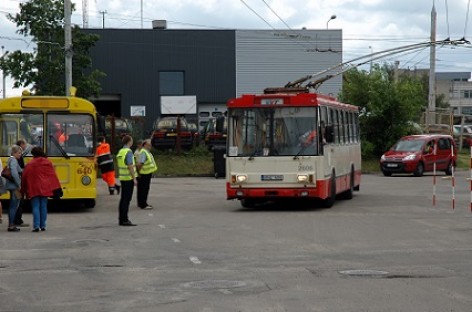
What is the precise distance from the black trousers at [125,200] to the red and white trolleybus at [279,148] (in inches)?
143

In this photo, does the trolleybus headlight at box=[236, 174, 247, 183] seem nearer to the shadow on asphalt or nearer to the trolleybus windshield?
the trolleybus windshield

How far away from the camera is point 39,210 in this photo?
58.0 ft

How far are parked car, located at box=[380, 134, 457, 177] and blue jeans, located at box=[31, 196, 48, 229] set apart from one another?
78.9ft

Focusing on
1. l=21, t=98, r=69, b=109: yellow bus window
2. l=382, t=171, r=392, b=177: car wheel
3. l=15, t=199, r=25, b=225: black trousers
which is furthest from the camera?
l=382, t=171, r=392, b=177: car wheel

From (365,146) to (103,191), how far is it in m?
19.8

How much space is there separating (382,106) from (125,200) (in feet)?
97.0

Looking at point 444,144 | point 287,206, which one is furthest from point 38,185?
point 444,144

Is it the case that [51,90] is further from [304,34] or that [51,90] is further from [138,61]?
[304,34]

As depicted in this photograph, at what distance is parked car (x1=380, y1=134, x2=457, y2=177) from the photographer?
39312 millimetres

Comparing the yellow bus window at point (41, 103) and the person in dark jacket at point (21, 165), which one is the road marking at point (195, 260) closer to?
the person in dark jacket at point (21, 165)

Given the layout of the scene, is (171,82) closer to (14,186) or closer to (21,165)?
(21,165)

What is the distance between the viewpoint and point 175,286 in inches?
418

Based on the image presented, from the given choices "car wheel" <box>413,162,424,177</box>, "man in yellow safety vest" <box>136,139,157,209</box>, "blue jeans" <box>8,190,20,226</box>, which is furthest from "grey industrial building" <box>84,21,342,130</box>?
"blue jeans" <box>8,190,20,226</box>

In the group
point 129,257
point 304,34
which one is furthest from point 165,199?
point 304,34
